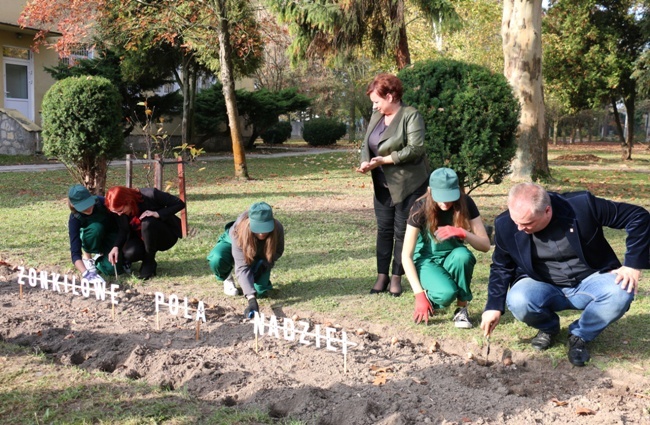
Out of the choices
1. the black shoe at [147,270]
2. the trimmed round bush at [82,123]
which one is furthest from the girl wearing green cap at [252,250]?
the trimmed round bush at [82,123]

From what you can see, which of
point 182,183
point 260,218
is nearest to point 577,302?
point 260,218

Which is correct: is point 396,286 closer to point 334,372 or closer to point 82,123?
point 334,372

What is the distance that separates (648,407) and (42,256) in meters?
5.78

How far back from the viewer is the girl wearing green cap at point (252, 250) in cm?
503

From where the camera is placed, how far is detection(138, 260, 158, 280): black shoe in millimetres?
6172

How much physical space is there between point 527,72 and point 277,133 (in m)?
22.1

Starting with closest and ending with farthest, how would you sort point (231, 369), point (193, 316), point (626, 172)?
point (231, 369) < point (193, 316) < point (626, 172)

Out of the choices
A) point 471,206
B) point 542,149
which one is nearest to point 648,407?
point 471,206

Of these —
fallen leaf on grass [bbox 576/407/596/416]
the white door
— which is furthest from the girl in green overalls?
the white door

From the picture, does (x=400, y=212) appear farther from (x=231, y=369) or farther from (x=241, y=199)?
(x=241, y=199)

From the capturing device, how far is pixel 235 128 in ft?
49.7

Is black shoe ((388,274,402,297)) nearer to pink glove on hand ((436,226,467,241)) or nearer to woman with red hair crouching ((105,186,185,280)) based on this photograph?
pink glove on hand ((436,226,467,241))

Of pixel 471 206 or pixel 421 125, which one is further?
pixel 421 125

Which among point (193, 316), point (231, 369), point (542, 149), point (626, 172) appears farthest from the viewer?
point (626, 172)
